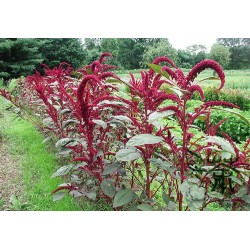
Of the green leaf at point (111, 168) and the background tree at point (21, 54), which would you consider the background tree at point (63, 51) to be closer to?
the background tree at point (21, 54)

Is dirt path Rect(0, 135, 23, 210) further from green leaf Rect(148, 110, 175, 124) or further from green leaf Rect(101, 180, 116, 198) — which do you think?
green leaf Rect(148, 110, 175, 124)

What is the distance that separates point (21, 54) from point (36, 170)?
247 centimetres

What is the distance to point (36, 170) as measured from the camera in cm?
221

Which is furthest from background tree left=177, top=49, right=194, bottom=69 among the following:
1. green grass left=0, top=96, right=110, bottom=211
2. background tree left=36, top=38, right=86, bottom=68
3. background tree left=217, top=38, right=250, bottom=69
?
green grass left=0, top=96, right=110, bottom=211

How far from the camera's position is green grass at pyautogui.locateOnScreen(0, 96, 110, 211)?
1.66m

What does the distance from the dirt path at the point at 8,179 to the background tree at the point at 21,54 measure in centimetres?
177

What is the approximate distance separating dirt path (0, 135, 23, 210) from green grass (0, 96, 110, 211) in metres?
0.04

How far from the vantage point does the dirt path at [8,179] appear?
5.97ft

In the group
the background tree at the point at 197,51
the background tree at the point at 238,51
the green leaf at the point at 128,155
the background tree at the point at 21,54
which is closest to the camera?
the green leaf at the point at 128,155

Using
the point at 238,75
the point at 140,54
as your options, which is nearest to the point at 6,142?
the point at 140,54

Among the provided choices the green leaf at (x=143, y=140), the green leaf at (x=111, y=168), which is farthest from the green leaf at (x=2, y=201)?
the green leaf at (x=143, y=140)

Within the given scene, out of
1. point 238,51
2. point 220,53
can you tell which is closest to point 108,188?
point 220,53
